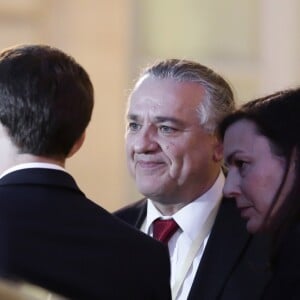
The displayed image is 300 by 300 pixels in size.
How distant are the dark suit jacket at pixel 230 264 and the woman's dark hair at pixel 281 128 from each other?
0.47 metres

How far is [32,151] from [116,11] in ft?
18.5

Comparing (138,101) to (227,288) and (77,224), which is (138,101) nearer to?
(227,288)

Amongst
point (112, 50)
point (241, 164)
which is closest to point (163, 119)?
point (241, 164)

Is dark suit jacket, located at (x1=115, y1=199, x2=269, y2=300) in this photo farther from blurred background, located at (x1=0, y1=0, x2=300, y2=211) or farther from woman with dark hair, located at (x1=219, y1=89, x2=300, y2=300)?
blurred background, located at (x1=0, y1=0, x2=300, y2=211)

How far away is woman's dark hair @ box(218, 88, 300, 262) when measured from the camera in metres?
3.88

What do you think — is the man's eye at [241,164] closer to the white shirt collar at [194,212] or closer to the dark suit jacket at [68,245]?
the dark suit jacket at [68,245]

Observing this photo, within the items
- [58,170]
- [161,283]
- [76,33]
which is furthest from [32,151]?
[76,33]

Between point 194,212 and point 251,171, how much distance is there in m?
0.78

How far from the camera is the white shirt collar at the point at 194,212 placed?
15.6 feet

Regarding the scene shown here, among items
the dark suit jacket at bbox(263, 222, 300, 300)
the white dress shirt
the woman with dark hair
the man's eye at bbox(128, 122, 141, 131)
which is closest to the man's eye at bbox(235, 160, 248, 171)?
the woman with dark hair

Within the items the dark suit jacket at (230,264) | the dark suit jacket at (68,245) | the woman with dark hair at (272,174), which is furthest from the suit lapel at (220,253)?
the dark suit jacket at (68,245)

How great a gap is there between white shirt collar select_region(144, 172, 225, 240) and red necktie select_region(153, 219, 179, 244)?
2 centimetres

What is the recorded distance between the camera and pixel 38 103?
147 inches

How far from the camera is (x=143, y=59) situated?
30.9 ft
